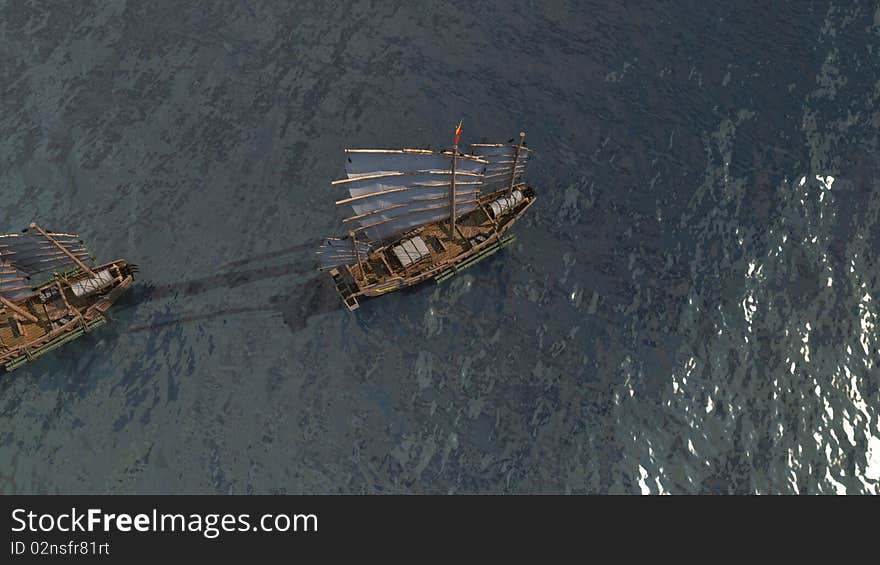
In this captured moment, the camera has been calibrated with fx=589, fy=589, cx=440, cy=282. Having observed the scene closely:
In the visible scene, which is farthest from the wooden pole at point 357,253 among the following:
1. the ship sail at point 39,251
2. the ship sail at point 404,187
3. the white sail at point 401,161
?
the ship sail at point 39,251

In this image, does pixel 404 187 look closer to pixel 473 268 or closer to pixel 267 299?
pixel 473 268

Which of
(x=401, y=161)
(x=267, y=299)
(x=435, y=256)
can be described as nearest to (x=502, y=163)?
(x=401, y=161)

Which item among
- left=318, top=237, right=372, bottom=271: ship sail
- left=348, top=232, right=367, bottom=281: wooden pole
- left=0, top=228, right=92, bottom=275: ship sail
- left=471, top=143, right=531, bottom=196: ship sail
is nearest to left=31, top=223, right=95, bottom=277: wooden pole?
left=0, top=228, right=92, bottom=275: ship sail

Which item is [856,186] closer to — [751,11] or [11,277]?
[751,11]

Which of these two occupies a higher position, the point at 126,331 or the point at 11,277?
the point at 11,277

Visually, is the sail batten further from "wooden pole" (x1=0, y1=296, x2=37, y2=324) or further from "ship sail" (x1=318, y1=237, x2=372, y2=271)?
"wooden pole" (x1=0, y1=296, x2=37, y2=324)
